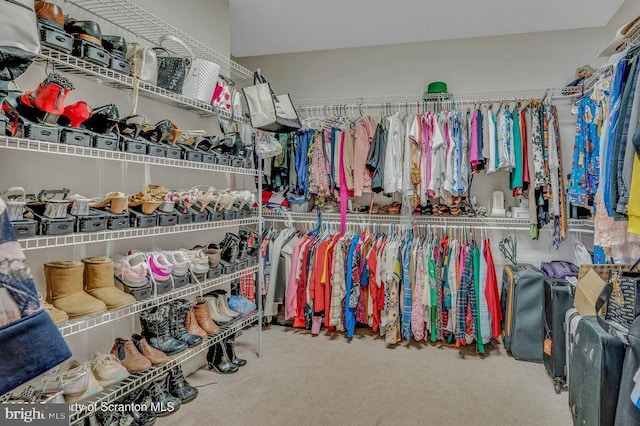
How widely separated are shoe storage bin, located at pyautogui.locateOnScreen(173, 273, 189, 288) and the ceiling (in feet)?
7.50

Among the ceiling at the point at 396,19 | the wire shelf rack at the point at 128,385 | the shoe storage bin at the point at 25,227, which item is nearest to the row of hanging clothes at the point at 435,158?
the ceiling at the point at 396,19

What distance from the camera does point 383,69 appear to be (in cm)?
391

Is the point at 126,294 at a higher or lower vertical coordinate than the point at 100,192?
lower

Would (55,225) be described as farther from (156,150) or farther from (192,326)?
(192,326)

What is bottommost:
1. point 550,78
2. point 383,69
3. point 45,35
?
point 45,35

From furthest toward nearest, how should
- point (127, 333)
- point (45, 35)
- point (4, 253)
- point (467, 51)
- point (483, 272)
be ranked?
1. point (467, 51)
2. point (483, 272)
3. point (127, 333)
4. point (45, 35)
5. point (4, 253)

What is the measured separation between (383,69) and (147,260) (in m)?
3.10

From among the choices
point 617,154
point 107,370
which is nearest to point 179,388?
point 107,370

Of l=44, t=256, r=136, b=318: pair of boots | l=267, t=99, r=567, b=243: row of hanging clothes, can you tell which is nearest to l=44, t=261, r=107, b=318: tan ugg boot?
l=44, t=256, r=136, b=318: pair of boots

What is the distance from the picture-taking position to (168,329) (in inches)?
79.9

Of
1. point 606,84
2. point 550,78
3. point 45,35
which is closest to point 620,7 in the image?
point 550,78

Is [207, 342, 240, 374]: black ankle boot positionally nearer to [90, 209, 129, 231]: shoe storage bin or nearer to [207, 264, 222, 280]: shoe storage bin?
[207, 264, 222, 280]: shoe storage bin

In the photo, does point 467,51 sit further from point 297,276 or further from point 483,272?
point 297,276

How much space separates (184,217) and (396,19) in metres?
2.55
